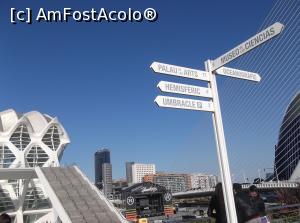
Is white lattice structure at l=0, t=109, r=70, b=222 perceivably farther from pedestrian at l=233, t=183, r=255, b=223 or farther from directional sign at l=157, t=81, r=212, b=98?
pedestrian at l=233, t=183, r=255, b=223

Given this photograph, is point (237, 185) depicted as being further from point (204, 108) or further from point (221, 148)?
point (204, 108)

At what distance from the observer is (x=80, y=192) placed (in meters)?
31.6

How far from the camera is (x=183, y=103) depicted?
6824 millimetres

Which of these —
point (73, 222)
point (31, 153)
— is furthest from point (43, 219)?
point (73, 222)

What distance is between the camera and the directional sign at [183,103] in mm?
6571

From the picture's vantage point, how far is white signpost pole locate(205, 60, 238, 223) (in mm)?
6414

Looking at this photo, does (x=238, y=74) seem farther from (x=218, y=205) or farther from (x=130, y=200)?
(x=130, y=200)

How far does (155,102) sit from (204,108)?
922 mm

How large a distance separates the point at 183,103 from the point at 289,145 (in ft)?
249

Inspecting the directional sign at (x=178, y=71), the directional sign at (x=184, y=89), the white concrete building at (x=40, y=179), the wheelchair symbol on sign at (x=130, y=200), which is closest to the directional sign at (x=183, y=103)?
the directional sign at (x=184, y=89)

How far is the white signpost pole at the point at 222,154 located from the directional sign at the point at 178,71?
8.2 inches

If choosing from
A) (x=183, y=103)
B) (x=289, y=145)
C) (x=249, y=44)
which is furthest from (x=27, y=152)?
(x=289, y=145)

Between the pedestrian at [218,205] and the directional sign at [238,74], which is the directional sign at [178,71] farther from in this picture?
the pedestrian at [218,205]

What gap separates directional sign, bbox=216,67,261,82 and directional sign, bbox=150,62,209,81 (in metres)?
0.37
